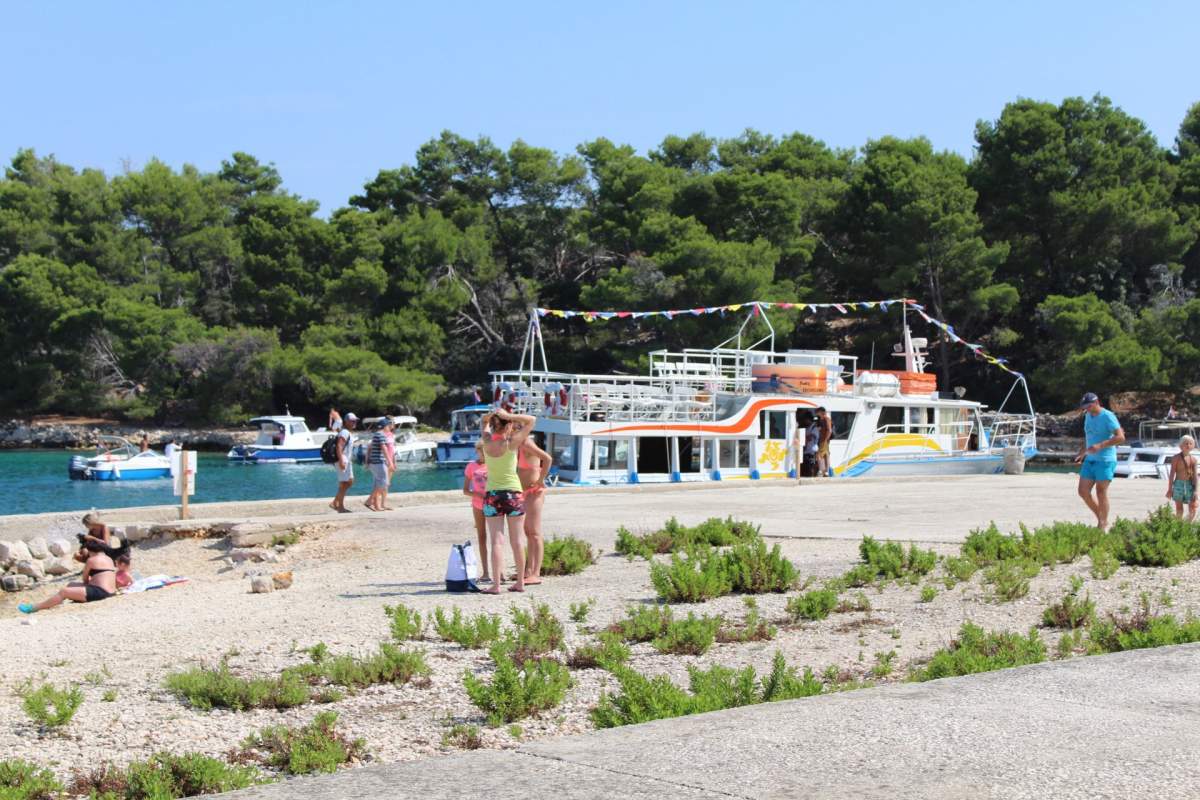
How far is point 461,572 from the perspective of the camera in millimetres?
12445

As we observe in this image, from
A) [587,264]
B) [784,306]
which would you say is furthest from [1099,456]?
[587,264]

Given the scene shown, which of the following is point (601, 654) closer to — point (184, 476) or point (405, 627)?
point (405, 627)

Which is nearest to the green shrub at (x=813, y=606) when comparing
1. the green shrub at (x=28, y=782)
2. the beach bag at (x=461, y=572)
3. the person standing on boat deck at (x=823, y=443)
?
the beach bag at (x=461, y=572)

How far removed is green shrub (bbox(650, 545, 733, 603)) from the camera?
11484mm

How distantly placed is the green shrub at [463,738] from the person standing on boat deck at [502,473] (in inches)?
174

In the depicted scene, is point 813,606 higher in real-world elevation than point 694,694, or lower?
higher

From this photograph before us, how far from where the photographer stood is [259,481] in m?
51.1

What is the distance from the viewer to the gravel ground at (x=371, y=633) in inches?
301

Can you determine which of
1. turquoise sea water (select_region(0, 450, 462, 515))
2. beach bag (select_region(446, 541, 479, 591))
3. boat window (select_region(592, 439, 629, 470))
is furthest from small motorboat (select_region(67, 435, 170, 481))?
beach bag (select_region(446, 541, 479, 591))

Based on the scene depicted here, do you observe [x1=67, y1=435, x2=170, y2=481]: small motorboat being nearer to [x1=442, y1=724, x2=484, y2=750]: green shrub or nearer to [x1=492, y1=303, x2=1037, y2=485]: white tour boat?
[x1=492, y1=303, x2=1037, y2=485]: white tour boat

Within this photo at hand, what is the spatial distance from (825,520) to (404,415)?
51671mm

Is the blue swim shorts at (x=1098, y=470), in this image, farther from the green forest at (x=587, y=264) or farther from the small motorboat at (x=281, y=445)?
the small motorboat at (x=281, y=445)

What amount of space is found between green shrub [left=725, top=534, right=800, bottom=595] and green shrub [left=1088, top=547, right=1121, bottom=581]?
269cm

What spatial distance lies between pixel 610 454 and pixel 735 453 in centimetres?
359
